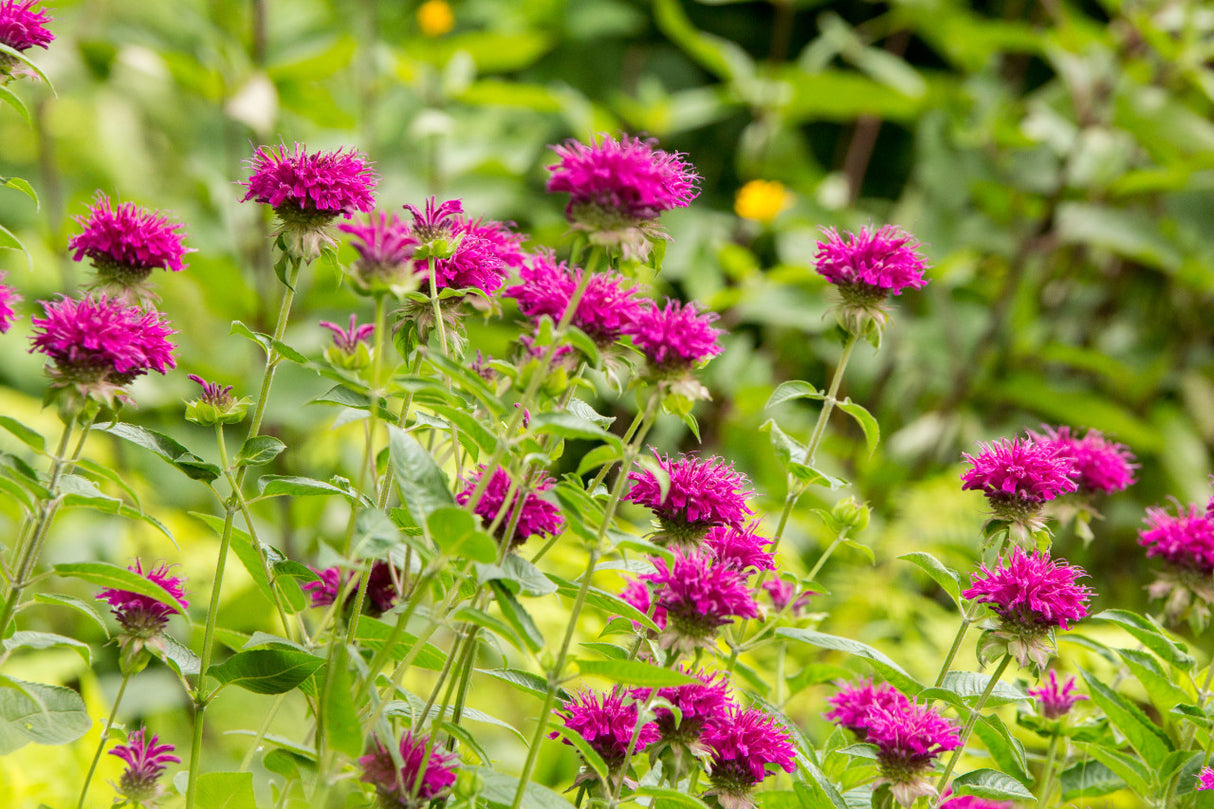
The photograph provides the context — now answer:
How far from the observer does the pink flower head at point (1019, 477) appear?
0.92 meters

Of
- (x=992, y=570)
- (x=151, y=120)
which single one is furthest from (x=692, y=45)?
(x=992, y=570)

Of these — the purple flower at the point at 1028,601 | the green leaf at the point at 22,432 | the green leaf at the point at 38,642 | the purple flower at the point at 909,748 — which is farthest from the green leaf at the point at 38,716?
the purple flower at the point at 1028,601

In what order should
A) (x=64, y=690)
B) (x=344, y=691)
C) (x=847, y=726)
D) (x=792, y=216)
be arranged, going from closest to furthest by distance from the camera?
(x=344, y=691) < (x=64, y=690) < (x=847, y=726) < (x=792, y=216)

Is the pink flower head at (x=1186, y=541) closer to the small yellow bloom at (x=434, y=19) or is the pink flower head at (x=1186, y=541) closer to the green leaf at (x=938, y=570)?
the green leaf at (x=938, y=570)

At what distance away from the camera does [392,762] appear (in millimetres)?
708

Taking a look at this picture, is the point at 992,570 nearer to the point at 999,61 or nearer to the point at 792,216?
the point at 792,216

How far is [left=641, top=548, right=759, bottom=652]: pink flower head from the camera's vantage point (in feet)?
2.45

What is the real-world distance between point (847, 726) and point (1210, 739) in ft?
0.97

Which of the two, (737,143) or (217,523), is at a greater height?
(737,143)

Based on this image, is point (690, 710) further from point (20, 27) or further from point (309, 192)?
point (20, 27)

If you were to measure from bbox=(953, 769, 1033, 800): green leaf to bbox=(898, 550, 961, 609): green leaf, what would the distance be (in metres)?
0.14

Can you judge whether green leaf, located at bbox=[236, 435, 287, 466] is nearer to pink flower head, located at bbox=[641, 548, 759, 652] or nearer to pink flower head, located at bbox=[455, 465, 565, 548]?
pink flower head, located at bbox=[455, 465, 565, 548]

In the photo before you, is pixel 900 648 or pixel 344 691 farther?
pixel 900 648

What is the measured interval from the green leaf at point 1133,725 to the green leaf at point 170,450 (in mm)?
739
